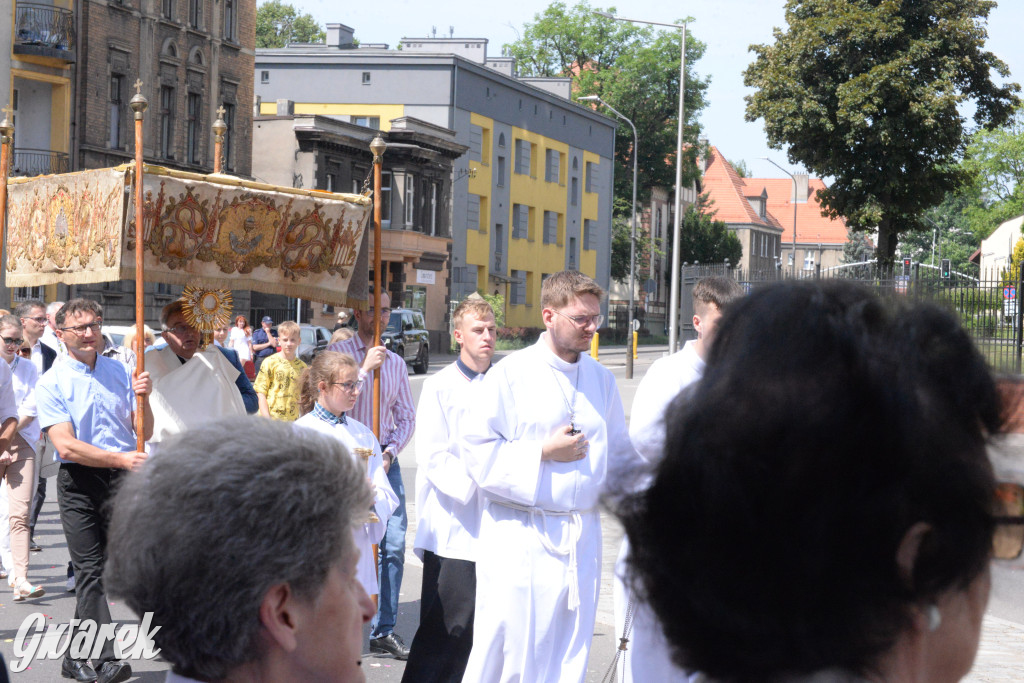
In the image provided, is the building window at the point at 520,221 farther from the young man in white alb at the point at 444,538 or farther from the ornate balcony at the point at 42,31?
the young man in white alb at the point at 444,538

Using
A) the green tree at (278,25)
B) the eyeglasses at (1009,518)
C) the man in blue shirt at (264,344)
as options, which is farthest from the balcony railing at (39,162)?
the green tree at (278,25)

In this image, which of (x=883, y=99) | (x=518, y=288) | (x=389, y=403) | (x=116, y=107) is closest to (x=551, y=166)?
(x=518, y=288)

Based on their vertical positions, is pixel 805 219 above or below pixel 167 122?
above

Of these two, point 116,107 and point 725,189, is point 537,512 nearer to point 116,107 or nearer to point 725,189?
point 116,107

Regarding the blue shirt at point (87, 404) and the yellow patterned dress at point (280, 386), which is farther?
the yellow patterned dress at point (280, 386)

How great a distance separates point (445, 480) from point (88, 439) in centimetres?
205

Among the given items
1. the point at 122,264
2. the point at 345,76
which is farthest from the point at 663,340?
the point at 122,264

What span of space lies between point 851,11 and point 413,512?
21952 millimetres

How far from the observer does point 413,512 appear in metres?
11.5

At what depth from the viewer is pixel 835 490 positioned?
1.17m

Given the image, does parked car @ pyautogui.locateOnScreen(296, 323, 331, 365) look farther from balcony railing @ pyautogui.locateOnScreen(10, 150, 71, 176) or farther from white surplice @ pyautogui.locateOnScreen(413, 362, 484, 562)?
white surplice @ pyautogui.locateOnScreen(413, 362, 484, 562)

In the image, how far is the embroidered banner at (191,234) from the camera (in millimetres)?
7160

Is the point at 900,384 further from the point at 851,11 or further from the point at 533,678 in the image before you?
the point at 851,11

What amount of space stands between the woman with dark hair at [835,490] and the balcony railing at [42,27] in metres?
33.1
